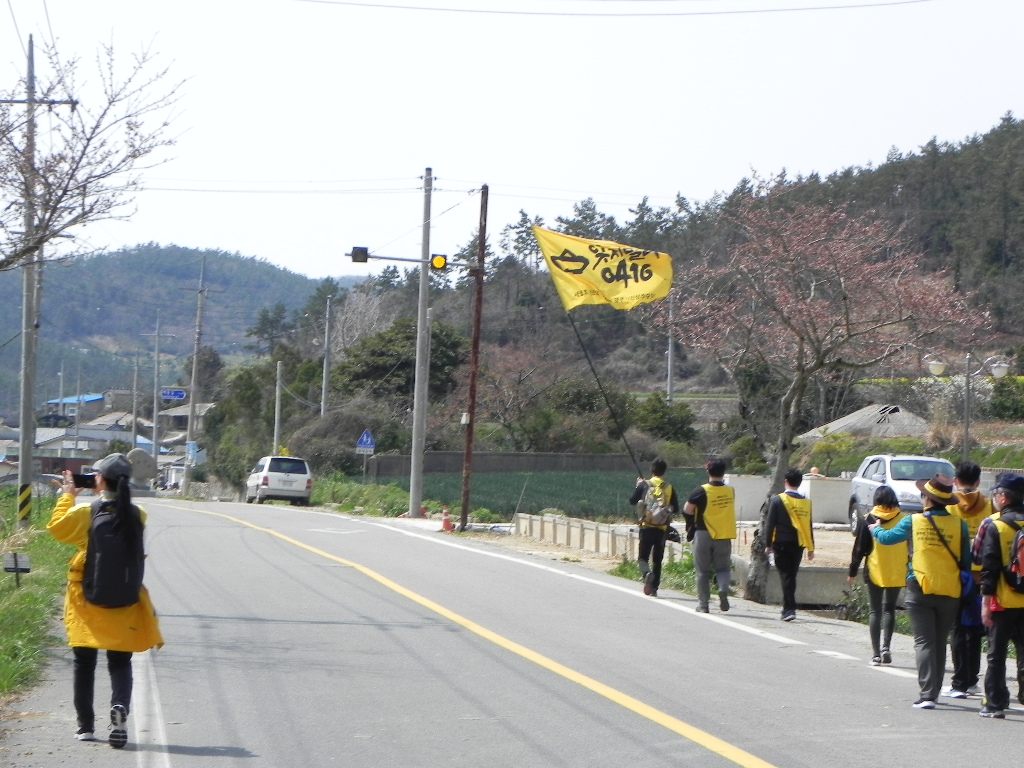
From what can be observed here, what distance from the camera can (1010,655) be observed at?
1221cm

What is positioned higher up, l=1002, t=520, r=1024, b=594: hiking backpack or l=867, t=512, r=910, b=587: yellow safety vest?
l=1002, t=520, r=1024, b=594: hiking backpack

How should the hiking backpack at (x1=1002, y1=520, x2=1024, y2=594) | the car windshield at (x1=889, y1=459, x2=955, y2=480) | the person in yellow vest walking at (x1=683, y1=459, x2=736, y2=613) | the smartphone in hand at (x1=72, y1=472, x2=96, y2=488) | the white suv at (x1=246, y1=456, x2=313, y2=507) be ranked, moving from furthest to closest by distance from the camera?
the white suv at (x1=246, y1=456, x2=313, y2=507)
the car windshield at (x1=889, y1=459, x2=955, y2=480)
the person in yellow vest walking at (x1=683, y1=459, x2=736, y2=613)
the hiking backpack at (x1=1002, y1=520, x2=1024, y2=594)
the smartphone in hand at (x1=72, y1=472, x2=96, y2=488)

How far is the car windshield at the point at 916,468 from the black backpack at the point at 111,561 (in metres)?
20.5

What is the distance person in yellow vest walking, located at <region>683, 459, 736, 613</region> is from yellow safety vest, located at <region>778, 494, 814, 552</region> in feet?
2.08

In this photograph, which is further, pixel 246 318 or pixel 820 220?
pixel 246 318

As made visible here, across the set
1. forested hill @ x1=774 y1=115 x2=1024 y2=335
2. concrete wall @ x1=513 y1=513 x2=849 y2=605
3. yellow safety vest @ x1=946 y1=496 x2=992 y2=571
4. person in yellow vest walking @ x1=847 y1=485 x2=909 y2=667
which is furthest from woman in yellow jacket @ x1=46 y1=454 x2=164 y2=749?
forested hill @ x1=774 y1=115 x2=1024 y2=335

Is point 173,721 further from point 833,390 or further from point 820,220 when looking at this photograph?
point 833,390

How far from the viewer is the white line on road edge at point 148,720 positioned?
636 centimetres

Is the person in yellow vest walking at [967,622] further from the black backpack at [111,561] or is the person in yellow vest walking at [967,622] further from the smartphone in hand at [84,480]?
the smartphone in hand at [84,480]

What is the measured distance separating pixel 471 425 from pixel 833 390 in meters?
25.9

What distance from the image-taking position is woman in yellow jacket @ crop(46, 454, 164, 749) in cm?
650

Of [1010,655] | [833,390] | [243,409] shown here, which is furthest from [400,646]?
[243,409]

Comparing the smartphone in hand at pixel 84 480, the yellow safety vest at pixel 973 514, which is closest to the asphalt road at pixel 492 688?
the yellow safety vest at pixel 973 514

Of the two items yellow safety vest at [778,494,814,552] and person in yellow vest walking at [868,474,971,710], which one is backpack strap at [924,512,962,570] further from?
yellow safety vest at [778,494,814,552]
